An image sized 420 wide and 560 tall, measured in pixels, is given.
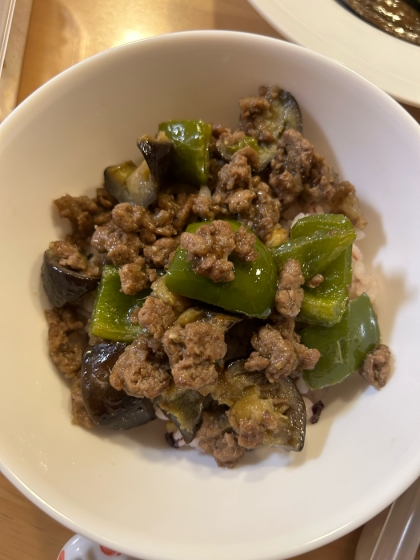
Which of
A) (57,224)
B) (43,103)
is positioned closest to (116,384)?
(57,224)

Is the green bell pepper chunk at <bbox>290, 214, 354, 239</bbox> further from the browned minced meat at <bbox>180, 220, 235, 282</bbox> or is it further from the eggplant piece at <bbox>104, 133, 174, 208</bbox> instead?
the eggplant piece at <bbox>104, 133, 174, 208</bbox>

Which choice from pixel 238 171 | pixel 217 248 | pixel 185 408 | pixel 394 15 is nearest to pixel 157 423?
pixel 185 408

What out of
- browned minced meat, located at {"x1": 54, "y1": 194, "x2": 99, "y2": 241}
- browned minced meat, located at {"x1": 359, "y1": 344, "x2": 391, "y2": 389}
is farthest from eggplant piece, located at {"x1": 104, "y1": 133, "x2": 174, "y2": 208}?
browned minced meat, located at {"x1": 359, "y1": 344, "x2": 391, "y2": 389}

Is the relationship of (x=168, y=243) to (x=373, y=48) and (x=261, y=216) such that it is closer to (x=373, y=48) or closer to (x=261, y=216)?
(x=261, y=216)

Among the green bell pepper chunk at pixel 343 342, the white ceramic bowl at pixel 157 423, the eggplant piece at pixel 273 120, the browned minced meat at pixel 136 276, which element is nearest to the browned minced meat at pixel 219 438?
the white ceramic bowl at pixel 157 423

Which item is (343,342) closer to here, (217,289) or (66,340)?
(217,289)
